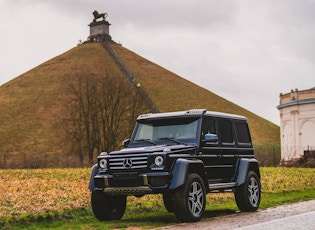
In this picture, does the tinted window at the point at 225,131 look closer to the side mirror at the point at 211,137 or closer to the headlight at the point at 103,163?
the side mirror at the point at 211,137

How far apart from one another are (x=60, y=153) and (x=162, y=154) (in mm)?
75391

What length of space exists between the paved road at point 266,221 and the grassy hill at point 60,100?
67.0m

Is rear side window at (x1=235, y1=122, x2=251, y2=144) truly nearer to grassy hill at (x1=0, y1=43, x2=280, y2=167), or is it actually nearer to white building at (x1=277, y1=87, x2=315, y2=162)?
white building at (x1=277, y1=87, x2=315, y2=162)

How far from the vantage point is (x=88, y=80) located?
3755 inches

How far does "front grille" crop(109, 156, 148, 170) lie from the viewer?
13.4m

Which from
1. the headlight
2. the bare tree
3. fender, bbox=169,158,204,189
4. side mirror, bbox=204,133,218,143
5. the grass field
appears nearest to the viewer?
fender, bbox=169,158,204,189

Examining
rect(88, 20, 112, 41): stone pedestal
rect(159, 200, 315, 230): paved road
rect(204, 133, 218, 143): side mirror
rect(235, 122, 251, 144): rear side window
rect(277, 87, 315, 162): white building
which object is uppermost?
rect(88, 20, 112, 41): stone pedestal

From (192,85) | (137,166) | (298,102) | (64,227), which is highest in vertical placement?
(192,85)

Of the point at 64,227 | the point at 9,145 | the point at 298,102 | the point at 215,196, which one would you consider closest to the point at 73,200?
the point at 64,227

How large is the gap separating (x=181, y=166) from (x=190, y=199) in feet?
2.67

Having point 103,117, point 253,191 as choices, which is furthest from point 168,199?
point 103,117

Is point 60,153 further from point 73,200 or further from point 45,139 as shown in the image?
point 73,200

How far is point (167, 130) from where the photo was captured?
15.0 m

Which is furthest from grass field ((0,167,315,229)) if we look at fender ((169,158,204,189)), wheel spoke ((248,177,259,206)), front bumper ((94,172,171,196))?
fender ((169,158,204,189))
